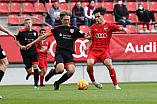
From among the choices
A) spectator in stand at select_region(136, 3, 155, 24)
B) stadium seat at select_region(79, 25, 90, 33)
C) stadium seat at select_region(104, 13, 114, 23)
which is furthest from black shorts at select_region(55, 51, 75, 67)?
spectator in stand at select_region(136, 3, 155, 24)

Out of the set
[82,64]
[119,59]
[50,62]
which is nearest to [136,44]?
[119,59]

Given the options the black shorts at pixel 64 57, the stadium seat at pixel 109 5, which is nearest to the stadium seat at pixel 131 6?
the stadium seat at pixel 109 5

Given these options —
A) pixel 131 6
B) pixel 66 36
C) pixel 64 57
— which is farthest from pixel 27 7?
pixel 64 57

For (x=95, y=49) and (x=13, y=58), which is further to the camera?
(x=13, y=58)

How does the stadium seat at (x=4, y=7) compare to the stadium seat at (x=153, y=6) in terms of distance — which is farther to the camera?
the stadium seat at (x=153, y=6)

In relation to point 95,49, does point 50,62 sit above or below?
below

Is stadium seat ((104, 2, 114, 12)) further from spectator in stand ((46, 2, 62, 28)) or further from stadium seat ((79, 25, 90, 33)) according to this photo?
spectator in stand ((46, 2, 62, 28))

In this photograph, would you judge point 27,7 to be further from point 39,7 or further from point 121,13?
point 121,13

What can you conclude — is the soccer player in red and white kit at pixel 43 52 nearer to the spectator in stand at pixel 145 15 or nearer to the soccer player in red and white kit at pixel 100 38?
the soccer player in red and white kit at pixel 100 38

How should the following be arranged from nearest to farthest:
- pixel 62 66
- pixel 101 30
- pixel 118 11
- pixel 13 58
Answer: pixel 62 66
pixel 101 30
pixel 13 58
pixel 118 11

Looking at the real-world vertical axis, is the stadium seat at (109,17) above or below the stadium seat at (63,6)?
below

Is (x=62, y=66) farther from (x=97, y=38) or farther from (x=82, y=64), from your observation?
(x=82, y=64)

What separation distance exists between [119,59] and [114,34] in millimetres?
1069

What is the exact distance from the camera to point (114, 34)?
49.3ft
